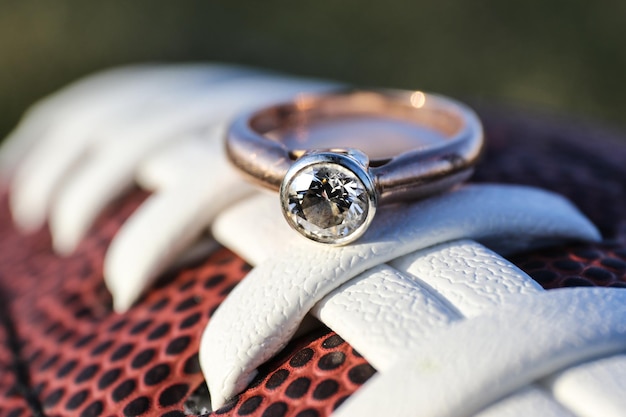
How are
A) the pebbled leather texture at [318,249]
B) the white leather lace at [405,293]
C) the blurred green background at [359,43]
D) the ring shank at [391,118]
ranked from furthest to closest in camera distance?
the blurred green background at [359,43], the ring shank at [391,118], the pebbled leather texture at [318,249], the white leather lace at [405,293]

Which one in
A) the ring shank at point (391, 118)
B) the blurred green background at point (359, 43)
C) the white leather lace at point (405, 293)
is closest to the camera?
the white leather lace at point (405, 293)

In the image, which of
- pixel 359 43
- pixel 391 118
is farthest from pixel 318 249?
pixel 359 43

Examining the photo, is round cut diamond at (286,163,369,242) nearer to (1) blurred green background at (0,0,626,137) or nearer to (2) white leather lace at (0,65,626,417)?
(2) white leather lace at (0,65,626,417)

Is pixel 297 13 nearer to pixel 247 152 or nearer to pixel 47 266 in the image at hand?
pixel 47 266

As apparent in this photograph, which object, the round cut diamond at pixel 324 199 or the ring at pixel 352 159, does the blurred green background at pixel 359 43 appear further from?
the round cut diamond at pixel 324 199

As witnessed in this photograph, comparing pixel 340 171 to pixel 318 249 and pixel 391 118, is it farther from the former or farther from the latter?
pixel 391 118

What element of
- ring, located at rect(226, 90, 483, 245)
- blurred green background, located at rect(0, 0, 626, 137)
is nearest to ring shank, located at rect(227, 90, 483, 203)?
ring, located at rect(226, 90, 483, 245)

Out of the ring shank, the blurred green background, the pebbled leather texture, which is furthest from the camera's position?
the blurred green background

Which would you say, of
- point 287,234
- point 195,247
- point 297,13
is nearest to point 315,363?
point 287,234

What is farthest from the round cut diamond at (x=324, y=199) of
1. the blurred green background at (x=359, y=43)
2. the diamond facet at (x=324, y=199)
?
the blurred green background at (x=359, y=43)
